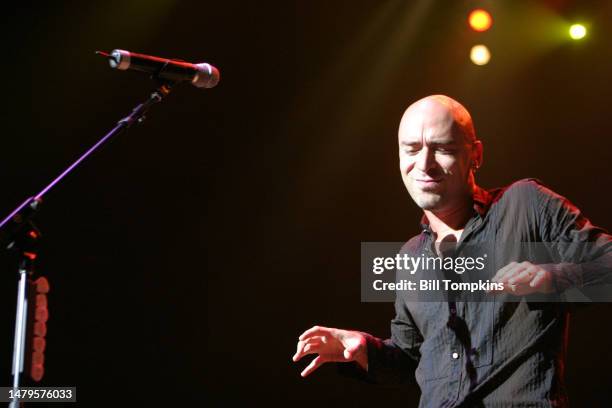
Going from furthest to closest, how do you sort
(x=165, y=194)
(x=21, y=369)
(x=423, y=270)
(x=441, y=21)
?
(x=441, y=21), (x=165, y=194), (x=423, y=270), (x=21, y=369)

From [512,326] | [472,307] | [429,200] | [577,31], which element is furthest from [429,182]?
[577,31]

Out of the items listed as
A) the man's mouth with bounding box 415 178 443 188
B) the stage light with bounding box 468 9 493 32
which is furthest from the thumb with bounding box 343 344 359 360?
the stage light with bounding box 468 9 493 32

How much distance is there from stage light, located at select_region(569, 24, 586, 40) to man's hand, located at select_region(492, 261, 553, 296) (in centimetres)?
307

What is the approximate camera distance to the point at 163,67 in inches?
102

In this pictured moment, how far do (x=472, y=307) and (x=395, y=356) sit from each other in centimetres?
47

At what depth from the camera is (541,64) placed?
4785 millimetres

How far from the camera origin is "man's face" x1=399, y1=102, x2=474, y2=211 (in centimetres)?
256

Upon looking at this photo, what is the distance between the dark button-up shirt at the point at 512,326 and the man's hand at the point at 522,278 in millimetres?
71

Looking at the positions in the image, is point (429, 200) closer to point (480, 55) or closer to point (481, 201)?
point (481, 201)

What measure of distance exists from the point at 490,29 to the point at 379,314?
197 cm

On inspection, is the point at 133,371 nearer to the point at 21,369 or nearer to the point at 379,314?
the point at 379,314

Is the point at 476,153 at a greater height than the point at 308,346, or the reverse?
the point at 476,153

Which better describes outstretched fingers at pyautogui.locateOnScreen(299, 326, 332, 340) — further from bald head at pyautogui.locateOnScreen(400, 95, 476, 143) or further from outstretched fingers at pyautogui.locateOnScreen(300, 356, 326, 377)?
bald head at pyautogui.locateOnScreen(400, 95, 476, 143)

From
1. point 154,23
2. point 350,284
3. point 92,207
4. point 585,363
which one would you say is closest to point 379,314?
point 350,284
